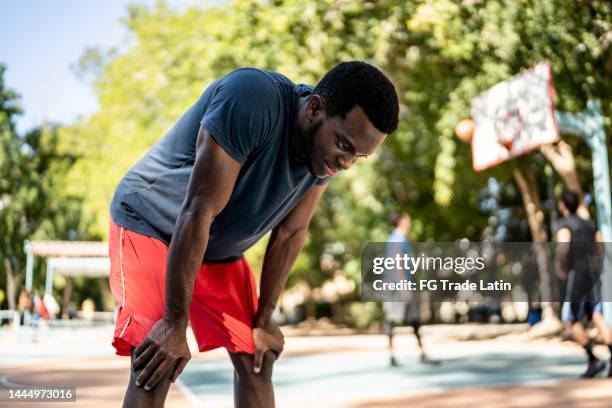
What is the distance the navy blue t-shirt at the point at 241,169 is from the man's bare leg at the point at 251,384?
0.39 m

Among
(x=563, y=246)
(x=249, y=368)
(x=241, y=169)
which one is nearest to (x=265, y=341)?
(x=249, y=368)

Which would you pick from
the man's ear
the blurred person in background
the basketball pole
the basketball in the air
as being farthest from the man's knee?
the basketball in the air

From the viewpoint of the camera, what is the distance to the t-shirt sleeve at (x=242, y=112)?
193 centimetres

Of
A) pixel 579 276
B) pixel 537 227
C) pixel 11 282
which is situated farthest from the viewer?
pixel 11 282

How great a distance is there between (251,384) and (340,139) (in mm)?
1035

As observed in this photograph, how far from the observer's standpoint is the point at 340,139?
2.06m

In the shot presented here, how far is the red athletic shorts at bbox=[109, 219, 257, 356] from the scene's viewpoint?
220cm

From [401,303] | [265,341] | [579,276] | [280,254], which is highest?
[280,254]

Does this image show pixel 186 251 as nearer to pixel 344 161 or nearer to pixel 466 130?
pixel 344 161

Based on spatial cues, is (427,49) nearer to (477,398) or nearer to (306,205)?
(477,398)

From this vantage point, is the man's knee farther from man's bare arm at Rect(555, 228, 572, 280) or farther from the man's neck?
man's bare arm at Rect(555, 228, 572, 280)

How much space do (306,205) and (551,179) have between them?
15.6 m

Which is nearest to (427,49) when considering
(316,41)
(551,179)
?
(316,41)

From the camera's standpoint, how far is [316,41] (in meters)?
12.1
